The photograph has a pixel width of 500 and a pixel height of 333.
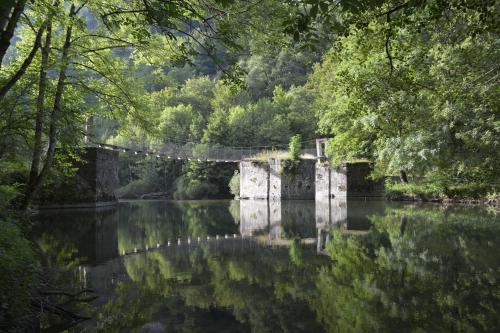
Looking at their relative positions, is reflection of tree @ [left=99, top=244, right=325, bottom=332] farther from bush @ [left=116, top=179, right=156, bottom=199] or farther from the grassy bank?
bush @ [left=116, top=179, right=156, bottom=199]

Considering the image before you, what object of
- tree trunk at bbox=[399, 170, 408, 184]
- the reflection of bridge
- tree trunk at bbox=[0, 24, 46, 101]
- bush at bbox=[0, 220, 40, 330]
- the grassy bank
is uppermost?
the reflection of bridge

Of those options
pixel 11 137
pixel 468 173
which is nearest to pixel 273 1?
pixel 11 137

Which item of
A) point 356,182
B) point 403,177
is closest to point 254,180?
point 356,182

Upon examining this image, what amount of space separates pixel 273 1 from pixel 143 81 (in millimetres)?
6359

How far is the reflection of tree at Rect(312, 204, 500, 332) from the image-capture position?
14.3ft

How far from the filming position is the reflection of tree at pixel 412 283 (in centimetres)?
437

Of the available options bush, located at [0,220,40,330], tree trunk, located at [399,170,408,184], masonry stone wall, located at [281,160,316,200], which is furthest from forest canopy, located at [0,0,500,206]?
masonry stone wall, located at [281,160,316,200]

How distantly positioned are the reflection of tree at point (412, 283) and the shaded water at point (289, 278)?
0.5 inches

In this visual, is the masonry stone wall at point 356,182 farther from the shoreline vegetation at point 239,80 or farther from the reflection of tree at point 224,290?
the reflection of tree at point 224,290

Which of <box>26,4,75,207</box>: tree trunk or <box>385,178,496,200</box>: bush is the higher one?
<box>26,4,75,207</box>: tree trunk

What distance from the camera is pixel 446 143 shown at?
1789 cm

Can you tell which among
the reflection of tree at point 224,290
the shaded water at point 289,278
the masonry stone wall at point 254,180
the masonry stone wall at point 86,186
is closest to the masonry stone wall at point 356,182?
the masonry stone wall at point 254,180

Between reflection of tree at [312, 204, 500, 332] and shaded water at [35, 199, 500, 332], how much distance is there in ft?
0.04

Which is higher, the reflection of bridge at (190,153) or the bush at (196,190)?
the reflection of bridge at (190,153)
